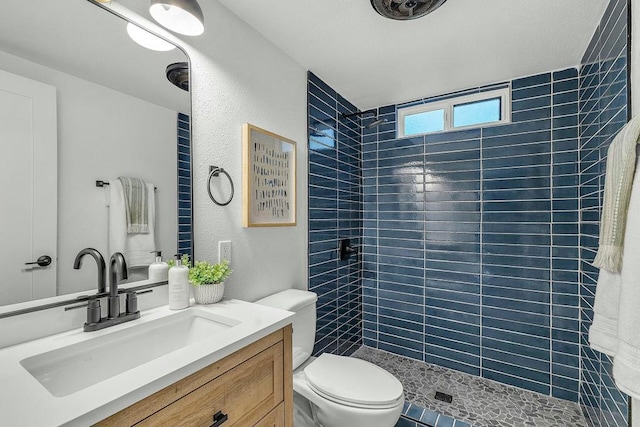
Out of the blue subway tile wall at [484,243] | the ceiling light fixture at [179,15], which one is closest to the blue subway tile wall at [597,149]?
the blue subway tile wall at [484,243]

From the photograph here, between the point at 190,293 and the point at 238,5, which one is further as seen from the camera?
the point at 238,5

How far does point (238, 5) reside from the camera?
1470 mm

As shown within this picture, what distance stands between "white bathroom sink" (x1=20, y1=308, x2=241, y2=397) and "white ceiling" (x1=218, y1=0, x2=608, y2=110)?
4.62ft

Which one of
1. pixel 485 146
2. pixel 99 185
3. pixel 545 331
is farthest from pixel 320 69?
pixel 545 331

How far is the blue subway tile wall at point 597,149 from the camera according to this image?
4.19ft

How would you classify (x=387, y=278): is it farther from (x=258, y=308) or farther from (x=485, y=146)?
(x=258, y=308)

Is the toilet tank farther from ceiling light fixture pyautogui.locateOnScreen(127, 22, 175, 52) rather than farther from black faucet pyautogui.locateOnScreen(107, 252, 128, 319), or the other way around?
ceiling light fixture pyautogui.locateOnScreen(127, 22, 175, 52)

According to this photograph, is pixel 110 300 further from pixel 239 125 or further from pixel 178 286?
pixel 239 125

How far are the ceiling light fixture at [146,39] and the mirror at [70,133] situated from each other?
18 mm

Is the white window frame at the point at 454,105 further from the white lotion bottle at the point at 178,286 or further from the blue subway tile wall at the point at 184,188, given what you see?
the white lotion bottle at the point at 178,286

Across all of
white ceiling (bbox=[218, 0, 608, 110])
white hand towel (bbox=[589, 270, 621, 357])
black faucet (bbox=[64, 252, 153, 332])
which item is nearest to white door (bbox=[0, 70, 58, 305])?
black faucet (bbox=[64, 252, 153, 332])

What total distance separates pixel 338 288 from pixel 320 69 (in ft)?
5.36

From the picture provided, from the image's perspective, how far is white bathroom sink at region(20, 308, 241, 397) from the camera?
820 millimetres

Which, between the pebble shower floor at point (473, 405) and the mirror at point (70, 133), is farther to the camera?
the pebble shower floor at point (473, 405)
